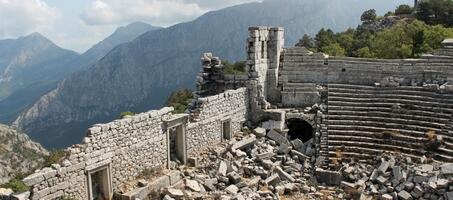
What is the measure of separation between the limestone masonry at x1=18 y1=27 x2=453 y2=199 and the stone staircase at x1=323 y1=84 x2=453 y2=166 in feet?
0.13

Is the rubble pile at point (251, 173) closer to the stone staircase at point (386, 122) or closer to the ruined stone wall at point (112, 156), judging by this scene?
the ruined stone wall at point (112, 156)

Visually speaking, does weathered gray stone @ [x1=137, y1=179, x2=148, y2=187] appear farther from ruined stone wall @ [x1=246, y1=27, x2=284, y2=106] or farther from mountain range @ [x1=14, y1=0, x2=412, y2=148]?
mountain range @ [x1=14, y1=0, x2=412, y2=148]

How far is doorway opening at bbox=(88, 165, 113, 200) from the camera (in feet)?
48.0

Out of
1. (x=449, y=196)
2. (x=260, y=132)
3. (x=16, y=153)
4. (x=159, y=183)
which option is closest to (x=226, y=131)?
(x=260, y=132)

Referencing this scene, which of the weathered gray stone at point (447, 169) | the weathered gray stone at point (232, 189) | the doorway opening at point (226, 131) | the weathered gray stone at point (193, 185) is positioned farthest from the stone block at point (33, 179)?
the weathered gray stone at point (447, 169)

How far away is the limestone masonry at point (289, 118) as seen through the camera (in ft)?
48.0

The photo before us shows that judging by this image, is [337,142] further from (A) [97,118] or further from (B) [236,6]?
(B) [236,6]

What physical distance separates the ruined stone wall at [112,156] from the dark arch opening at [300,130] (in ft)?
24.4

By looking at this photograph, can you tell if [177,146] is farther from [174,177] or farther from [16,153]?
[16,153]

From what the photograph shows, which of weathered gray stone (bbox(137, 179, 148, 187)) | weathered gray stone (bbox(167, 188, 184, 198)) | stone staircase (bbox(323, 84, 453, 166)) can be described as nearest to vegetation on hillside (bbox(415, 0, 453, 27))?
stone staircase (bbox(323, 84, 453, 166))

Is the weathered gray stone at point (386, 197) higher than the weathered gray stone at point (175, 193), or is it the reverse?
the weathered gray stone at point (175, 193)

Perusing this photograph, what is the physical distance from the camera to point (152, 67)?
144250 mm

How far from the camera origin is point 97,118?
130m

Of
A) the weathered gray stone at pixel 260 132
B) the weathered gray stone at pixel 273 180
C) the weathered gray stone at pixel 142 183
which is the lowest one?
the weathered gray stone at pixel 273 180
